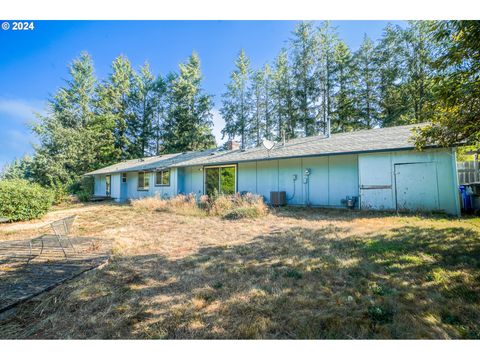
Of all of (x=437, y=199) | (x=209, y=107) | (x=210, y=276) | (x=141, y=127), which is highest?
(x=209, y=107)

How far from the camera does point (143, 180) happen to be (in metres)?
18.1

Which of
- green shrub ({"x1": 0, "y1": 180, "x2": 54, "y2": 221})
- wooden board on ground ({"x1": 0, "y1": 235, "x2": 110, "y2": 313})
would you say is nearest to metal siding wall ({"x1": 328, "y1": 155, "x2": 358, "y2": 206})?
wooden board on ground ({"x1": 0, "y1": 235, "x2": 110, "y2": 313})

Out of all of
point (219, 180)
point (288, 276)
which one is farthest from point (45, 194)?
point (288, 276)

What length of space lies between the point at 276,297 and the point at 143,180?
687 inches

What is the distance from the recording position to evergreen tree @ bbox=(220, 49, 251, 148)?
84.8 ft

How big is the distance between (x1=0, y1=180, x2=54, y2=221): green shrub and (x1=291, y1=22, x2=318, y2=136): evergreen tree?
841 inches

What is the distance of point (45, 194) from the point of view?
10695 millimetres

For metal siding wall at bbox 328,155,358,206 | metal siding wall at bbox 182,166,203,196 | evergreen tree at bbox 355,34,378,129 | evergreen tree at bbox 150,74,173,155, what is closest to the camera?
metal siding wall at bbox 328,155,358,206

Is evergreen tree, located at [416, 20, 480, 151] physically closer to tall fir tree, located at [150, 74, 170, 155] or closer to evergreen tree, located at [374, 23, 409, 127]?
evergreen tree, located at [374, 23, 409, 127]

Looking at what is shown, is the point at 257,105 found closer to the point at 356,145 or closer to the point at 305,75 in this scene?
the point at 305,75

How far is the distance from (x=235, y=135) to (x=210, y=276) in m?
25.1

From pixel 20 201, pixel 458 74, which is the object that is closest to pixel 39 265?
pixel 20 201
